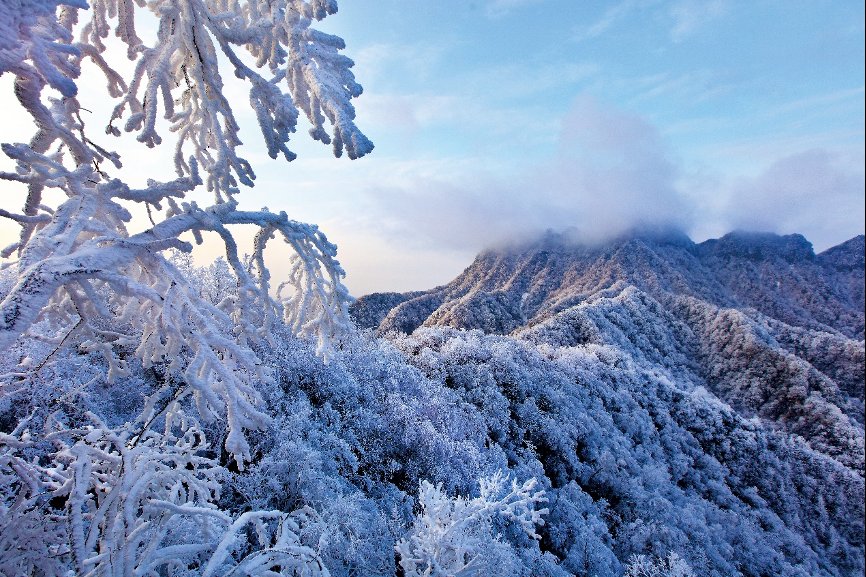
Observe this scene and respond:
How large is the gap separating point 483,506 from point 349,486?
422cm

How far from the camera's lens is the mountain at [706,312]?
137 ft

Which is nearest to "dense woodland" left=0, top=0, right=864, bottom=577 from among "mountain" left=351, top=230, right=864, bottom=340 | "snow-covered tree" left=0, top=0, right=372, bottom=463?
"snow-covered tree" left=0, top=0, right=372, bottom=463

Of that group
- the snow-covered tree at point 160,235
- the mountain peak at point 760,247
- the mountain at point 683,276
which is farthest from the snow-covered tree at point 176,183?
the mountain peak at point 760,247

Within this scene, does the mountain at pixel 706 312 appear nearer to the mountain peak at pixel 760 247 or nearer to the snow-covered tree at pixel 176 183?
the mountain peak at pixel 760 247

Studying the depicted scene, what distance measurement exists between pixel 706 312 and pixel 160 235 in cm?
7741

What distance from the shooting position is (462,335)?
22.4 metres

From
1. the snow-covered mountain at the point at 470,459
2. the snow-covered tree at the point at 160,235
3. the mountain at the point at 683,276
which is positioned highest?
the mountain at the point at 683,276

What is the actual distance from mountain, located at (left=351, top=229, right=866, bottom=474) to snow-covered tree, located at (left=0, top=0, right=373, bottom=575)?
110 ft

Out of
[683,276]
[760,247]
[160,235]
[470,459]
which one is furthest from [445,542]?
[760,247]

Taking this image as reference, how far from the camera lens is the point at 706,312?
65.5 metres

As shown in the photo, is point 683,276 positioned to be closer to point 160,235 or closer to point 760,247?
point 760,247

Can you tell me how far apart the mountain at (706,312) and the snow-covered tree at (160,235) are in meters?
33.7

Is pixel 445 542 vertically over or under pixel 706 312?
under

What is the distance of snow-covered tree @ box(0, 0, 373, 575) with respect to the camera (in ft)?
7.03
